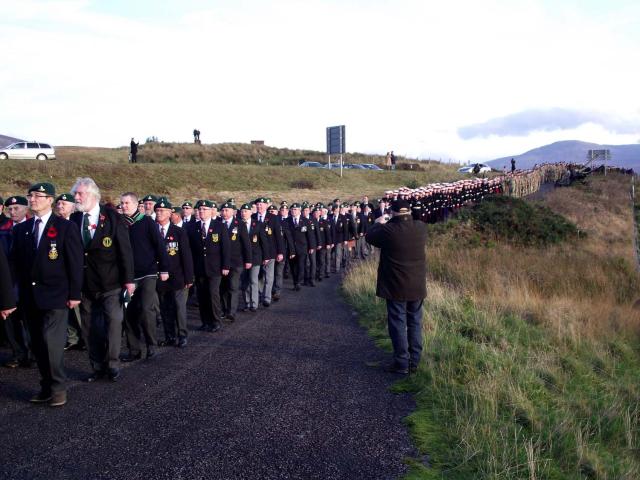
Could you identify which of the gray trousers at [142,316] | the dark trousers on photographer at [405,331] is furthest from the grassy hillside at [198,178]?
the dark trousers on photographer at [405,331]

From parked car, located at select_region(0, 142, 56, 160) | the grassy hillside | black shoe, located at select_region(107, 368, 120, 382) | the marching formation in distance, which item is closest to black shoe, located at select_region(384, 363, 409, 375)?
the marching formation in distance

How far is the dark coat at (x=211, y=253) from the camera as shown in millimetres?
9680

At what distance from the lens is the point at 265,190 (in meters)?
37.7

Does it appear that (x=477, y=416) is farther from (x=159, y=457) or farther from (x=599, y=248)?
(x=599, y=248)

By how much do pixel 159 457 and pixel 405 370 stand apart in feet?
10.5

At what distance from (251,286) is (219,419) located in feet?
19.8

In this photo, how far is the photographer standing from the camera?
688 cm

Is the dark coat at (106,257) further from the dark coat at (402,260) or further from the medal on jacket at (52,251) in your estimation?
the dark coat at (402,260)

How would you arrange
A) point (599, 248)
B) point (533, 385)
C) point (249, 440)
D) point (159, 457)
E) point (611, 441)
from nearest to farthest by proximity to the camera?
point (159, 457), point (249, 440), point (611, 441), point (533, 385), point (599, 248)

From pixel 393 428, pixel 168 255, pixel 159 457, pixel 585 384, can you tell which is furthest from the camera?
pixel 168 255

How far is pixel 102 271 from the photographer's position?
668cm

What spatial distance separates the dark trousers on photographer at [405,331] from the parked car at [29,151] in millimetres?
39183

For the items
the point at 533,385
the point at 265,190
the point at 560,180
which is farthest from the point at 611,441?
the point at 560,180

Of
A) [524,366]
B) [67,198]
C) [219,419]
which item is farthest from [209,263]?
[524,366]
